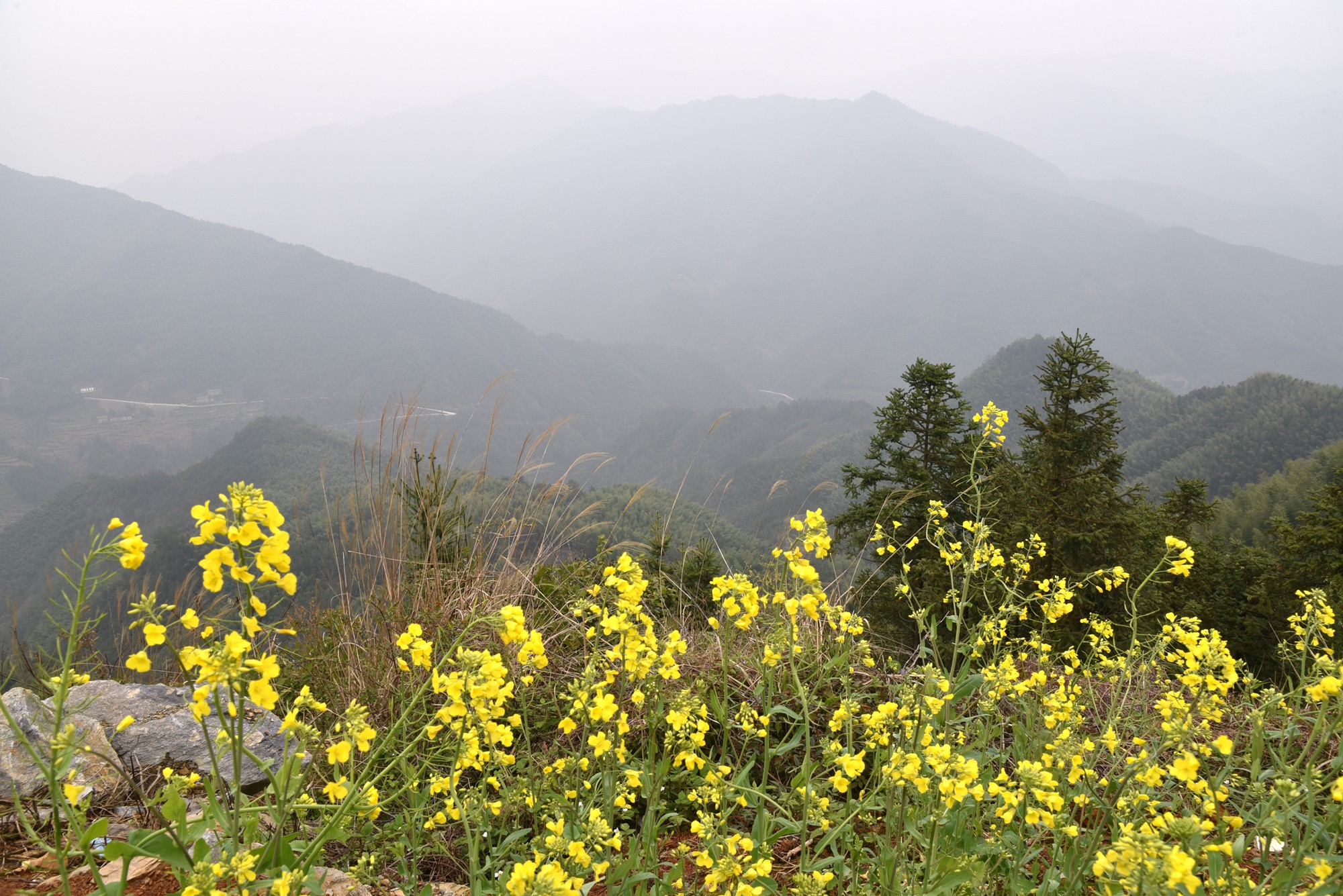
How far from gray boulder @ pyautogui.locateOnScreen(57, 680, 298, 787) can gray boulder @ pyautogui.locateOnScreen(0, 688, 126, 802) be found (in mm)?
67

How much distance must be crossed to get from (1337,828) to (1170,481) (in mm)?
77635

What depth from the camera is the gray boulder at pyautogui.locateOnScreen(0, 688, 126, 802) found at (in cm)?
274

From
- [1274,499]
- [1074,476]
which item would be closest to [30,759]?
[1074,476]

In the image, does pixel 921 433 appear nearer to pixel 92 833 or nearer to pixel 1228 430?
pixel 92 833

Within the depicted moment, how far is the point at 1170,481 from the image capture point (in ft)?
209

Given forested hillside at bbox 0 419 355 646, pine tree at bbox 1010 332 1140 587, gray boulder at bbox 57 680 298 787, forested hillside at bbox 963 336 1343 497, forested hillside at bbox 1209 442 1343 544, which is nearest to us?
gray boulder at bbox 57 680 298 787

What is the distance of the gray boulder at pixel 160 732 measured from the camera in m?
3.06

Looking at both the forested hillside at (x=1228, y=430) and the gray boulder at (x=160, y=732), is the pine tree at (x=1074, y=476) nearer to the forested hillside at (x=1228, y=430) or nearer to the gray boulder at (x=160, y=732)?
the gray boulder at (x=160, y=732)

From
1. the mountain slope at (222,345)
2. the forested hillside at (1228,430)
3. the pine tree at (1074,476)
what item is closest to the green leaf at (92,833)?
the pine tree at (1074,476)

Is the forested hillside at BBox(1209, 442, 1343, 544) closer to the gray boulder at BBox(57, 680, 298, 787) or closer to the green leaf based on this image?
the gray boulder at BBox(57, 680, 298, 787)

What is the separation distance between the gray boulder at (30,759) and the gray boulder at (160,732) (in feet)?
0.22

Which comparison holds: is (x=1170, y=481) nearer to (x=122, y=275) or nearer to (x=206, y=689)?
(x=206, y=689)

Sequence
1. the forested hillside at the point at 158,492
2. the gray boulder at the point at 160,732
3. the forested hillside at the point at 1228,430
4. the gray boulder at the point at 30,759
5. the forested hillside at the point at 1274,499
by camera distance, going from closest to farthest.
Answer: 1. the gray boulder at the point at 30,759
2. the gray boulder at the point at 160,732
3. the forested hillside at the point at 1274,499
4. the forested hillside at the point at 1228,430
5. the forested hillside at the point at 158,492

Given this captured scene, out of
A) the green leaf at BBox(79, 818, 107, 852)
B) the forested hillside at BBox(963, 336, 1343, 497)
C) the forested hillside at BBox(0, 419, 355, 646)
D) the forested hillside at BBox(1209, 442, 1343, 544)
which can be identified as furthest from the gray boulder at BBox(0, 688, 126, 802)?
the forested hillside at BBox(963, 336, 1343, 497)
